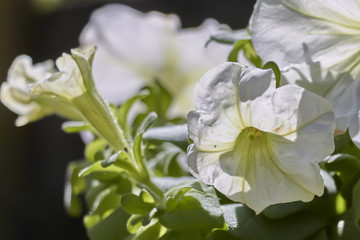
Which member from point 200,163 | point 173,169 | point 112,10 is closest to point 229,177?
point 200,163

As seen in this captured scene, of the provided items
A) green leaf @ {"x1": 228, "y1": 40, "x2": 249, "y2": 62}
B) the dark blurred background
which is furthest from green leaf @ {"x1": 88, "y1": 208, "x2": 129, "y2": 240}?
the dark blurred background

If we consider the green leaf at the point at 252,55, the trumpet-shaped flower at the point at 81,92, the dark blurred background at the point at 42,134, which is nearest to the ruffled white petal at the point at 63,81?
the trumpet-shaped flower at the point at 81,92

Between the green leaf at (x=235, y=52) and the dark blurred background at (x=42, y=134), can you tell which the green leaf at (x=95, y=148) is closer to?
the green leaf at (x=235, y=52)

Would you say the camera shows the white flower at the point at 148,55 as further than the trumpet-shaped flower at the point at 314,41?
Yes

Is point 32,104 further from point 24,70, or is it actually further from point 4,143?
point 4,143

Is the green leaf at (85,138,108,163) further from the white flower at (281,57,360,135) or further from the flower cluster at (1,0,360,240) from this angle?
the white flower at (281,57,360,135)
